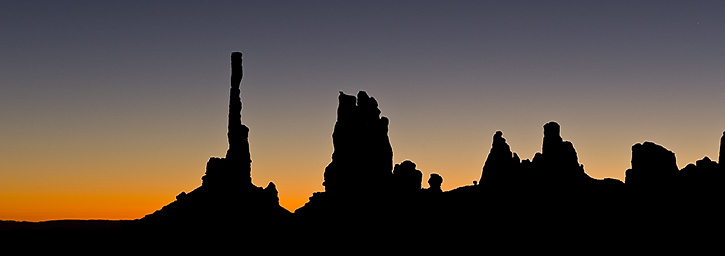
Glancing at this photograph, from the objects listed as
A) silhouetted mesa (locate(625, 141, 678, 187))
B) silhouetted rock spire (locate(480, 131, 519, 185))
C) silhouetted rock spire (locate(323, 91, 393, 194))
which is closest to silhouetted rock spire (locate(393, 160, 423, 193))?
silhouetted rock spire (locate(323, 91, 393, 194))

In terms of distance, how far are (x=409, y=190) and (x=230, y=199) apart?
27.0 meters

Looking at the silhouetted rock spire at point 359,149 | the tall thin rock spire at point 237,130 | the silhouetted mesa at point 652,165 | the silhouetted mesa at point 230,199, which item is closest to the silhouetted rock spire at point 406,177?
the silhouetted rock spire at point 359,149

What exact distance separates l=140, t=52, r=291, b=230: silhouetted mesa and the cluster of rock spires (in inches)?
5.8

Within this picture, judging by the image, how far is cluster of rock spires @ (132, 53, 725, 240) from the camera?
116 meters

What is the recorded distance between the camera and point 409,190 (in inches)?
5153

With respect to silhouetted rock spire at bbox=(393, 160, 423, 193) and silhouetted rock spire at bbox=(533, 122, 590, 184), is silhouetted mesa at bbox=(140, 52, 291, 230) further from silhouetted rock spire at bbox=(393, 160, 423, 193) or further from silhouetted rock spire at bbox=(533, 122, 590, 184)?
A: silhouetted rock spire at bbox=(533, 122, 590, 184)

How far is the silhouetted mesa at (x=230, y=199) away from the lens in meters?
123

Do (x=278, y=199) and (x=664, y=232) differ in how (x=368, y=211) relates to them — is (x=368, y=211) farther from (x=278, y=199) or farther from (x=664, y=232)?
(x=664, y=232)

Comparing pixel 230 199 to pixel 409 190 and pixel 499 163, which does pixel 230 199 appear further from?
pixel 499 163

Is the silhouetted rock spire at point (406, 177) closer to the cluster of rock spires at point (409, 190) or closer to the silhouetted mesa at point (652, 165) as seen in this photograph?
the cluster of rock spires at point (409, 190)

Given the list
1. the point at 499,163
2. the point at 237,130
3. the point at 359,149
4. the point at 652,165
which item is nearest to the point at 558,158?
the point at 499,163

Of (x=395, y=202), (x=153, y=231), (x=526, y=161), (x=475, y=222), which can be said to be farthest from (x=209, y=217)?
(x=526, y=161)

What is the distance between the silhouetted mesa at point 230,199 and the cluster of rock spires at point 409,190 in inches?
5.8

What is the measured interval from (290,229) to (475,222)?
85.3 feet
